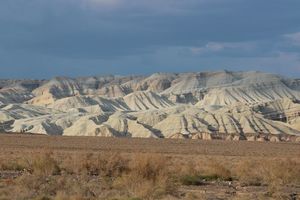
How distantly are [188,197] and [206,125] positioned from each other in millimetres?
138111

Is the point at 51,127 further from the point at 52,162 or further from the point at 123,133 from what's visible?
the point at 52,162

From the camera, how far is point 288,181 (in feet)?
108

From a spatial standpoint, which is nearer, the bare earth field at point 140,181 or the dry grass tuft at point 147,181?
the dry grass tuft at point 147,181

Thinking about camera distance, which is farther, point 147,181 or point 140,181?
point 140,181

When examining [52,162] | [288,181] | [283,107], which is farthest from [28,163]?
[283,107]

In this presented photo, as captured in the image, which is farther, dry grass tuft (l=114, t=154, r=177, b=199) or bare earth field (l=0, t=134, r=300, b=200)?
bare earth field (l=0, t=134, r=300, b=200)

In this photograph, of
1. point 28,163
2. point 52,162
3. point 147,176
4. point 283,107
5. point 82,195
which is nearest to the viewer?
point 82,195

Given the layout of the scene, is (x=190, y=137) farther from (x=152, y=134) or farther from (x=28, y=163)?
(x=28, y=163)

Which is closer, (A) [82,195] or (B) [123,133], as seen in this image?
(A) [82,195]

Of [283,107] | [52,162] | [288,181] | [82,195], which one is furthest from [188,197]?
[283,107]

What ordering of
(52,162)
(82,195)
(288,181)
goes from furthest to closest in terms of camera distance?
(52,162), (288,181), (82,195)

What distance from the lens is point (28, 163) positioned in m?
38.3

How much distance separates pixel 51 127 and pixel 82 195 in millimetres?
139203

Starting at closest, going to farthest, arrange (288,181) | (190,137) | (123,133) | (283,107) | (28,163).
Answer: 1. (288,181)
2. (28,163)
3. (190,137)
4. (123,133)
5. (283,107)
